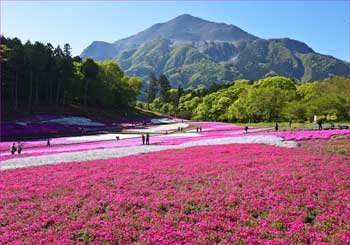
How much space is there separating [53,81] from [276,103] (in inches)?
2513

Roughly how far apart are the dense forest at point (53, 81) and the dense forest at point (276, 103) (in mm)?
32542

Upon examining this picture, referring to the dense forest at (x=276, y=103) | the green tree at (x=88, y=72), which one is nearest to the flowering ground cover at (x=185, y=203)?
the dense forest at (x=276, y=103)

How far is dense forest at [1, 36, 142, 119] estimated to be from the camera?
258ft

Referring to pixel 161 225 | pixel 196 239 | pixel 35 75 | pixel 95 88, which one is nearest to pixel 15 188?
pixel 161 225

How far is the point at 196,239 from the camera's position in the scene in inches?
425

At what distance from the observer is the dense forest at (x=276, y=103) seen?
7106 centimetres

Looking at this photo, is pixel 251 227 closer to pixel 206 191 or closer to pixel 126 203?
pixel 206 191

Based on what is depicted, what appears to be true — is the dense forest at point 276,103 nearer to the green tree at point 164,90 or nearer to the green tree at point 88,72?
the green tree at point 164,90

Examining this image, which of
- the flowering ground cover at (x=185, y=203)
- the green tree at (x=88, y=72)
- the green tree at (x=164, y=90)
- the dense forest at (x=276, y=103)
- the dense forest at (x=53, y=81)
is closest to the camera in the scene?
the flowering ground cover at (x=185, y=203)

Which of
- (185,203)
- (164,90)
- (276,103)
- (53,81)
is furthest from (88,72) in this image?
(185,203)

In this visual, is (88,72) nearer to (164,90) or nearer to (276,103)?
(276,103)

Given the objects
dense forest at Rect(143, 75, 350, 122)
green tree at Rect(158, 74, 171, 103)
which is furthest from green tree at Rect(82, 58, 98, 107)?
green tree at Rect(158, 74, 171, 103)

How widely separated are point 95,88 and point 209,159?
8561 cm

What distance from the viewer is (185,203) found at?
14.4 metres
